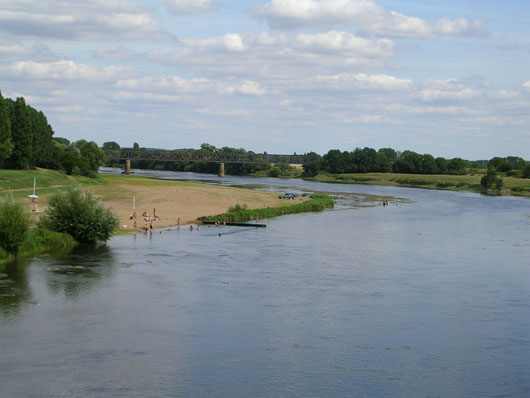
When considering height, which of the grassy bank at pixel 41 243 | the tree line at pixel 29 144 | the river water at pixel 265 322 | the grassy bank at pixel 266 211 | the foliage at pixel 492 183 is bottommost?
the river water at pixel 265 322

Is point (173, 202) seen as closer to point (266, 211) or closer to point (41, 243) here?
point (266, 211)

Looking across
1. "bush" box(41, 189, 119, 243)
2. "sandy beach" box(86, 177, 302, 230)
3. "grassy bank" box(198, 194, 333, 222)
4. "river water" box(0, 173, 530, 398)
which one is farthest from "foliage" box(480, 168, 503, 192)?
"bush" box(41, 189, 119, 243)

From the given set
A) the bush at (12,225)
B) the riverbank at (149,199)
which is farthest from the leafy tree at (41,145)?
the bush at (12,225)

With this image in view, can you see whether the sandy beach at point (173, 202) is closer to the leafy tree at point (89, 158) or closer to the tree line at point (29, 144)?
the tree line at point (29, 144)

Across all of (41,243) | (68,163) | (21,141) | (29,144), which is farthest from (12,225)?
(68,163)

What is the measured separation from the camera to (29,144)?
113 metres

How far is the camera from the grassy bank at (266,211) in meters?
77.3

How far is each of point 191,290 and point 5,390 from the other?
657 inches

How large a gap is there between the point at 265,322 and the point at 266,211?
5206cm

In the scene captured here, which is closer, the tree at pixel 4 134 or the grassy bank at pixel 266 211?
the grassy bank at pixel 266 211

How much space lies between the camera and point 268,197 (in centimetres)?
11062

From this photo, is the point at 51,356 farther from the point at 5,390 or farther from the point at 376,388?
the point at 376,388

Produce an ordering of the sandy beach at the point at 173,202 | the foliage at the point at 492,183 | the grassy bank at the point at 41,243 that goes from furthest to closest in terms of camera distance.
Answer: the foliage at the point at 492,183 < the sandy beach at the point at 173,202 < the grassy bank at the point at 41,243

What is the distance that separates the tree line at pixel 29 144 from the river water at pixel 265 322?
53808 millimetres
